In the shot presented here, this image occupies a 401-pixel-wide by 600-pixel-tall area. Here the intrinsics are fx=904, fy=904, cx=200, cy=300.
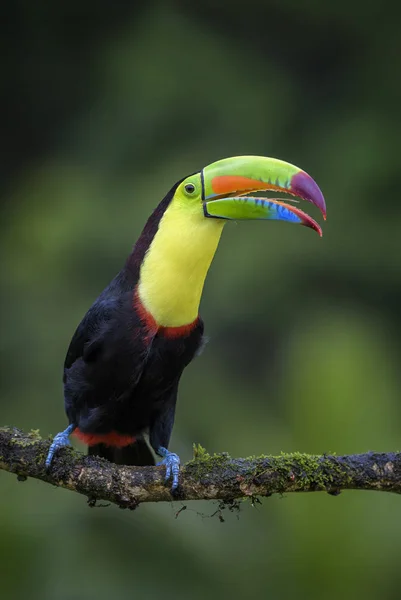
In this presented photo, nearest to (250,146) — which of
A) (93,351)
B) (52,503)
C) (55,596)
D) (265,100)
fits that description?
(265,100)

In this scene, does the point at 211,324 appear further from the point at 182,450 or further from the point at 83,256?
the point at 182,450

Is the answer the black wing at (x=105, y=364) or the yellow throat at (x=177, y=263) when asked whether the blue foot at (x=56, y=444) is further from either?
the yellow throat at (x=177, y=263)

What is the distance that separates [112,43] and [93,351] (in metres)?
4.30

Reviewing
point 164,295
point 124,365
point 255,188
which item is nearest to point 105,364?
point 124,365

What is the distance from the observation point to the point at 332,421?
399cm

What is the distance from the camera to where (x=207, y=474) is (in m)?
2.39

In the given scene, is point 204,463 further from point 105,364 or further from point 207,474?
point 105,364

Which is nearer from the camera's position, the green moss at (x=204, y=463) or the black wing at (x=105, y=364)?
the green moss at (x=204, y=463)

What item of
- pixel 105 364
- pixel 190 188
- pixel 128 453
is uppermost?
pixel 190 188

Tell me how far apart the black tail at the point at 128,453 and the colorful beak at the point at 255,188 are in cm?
91

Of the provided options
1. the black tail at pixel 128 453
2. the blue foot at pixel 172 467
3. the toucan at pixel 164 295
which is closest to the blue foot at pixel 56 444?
the toucan at pixel 164 295

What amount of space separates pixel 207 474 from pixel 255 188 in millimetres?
851

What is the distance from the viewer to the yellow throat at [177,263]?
265 centimetres

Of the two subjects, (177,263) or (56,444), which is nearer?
(56,444)
